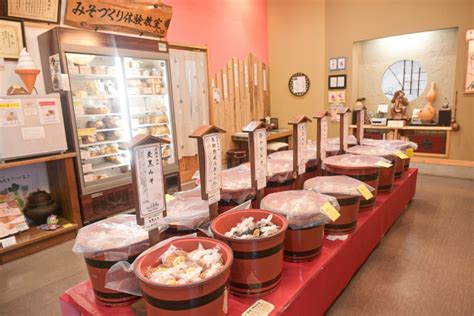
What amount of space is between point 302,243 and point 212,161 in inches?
23.6

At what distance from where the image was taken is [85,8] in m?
3.37

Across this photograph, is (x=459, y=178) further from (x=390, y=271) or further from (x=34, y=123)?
(x=34, y=123)

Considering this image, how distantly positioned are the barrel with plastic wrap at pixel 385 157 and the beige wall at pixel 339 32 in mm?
2848

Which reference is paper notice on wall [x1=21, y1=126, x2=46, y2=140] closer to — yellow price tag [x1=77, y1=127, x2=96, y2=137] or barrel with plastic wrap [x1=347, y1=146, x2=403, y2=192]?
yellow price tag [x1=77, y1=127, x2=96, y2=137]

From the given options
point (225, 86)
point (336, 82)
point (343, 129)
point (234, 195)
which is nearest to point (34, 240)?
point (234, 195)

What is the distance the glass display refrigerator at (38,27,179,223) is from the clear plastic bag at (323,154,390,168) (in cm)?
210

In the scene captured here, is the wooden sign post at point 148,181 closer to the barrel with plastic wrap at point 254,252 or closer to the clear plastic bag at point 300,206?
the barrel with plastic wrap at point 254,252

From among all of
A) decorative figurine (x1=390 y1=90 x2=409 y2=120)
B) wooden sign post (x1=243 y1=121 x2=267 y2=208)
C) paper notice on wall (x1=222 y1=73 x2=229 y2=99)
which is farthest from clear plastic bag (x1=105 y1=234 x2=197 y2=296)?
decorative figurine (x1=390 y1=90 x2=409 y2=120)

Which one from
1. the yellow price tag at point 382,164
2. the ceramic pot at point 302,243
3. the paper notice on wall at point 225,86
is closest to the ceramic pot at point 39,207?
the ceramic pot at point 302,243

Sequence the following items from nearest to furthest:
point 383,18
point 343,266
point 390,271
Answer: point 343,266 → point 390,271 → point 383,18

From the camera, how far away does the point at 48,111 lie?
295 cm

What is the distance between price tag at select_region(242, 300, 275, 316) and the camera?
47.4 inches

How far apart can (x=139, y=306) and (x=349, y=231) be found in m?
1.24

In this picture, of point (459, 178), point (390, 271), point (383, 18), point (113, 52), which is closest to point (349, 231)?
point (390, 271)
